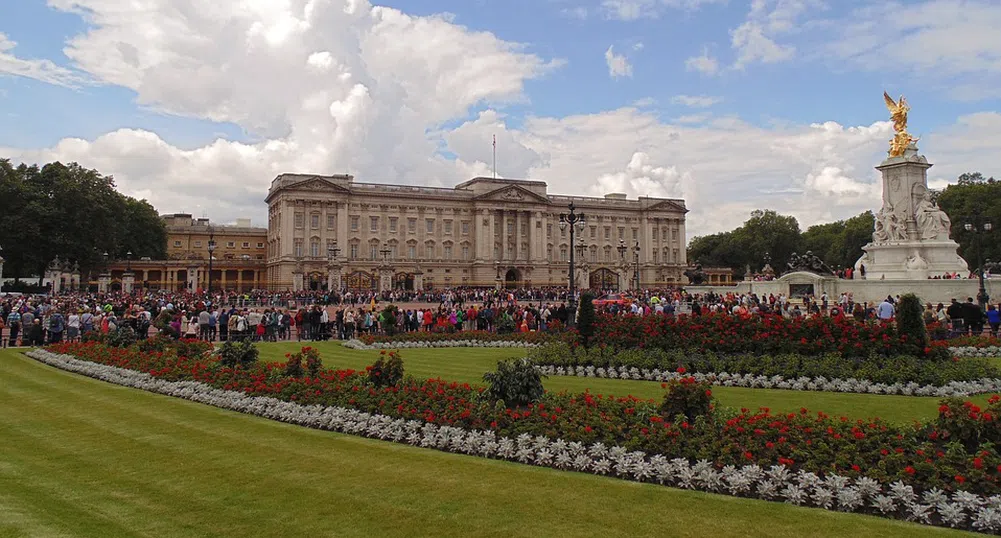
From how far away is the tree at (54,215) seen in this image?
5797 centimetres

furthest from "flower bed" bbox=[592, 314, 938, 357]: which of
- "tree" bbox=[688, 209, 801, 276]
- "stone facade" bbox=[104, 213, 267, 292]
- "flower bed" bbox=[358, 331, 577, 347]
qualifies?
"tree" bbox=[688, 209, 801, 276]

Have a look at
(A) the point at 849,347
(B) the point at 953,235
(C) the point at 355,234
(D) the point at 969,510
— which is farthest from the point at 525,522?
(C) the point at 355,234

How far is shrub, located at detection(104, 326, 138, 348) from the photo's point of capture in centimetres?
1869

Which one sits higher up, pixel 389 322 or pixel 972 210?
pixel 972 210

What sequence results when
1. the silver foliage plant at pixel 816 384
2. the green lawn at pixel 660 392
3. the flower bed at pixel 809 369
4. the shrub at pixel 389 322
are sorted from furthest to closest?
1. the shrub at pixel 389 322
2. the flower bed at pixel 809 369
3. the silver foliage plant at pixel 816 384
4. the green lawn at pixel 660 392

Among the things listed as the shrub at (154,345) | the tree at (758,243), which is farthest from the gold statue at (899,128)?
the tree at (758,243)

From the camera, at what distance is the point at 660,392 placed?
12.9m

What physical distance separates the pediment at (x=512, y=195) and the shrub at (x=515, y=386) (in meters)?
80.8

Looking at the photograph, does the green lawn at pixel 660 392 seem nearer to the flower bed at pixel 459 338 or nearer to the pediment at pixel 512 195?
the flower bed at pixel 459 338

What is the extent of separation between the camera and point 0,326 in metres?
23.0

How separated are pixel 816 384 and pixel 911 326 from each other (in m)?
2.58

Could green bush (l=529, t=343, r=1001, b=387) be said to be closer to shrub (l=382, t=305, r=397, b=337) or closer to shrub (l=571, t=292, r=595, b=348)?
shrub (l=571, t=292, r=595, b=348)

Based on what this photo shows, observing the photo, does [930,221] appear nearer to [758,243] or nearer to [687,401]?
[687,401]

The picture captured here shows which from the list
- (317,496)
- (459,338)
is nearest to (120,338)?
(459,338)
